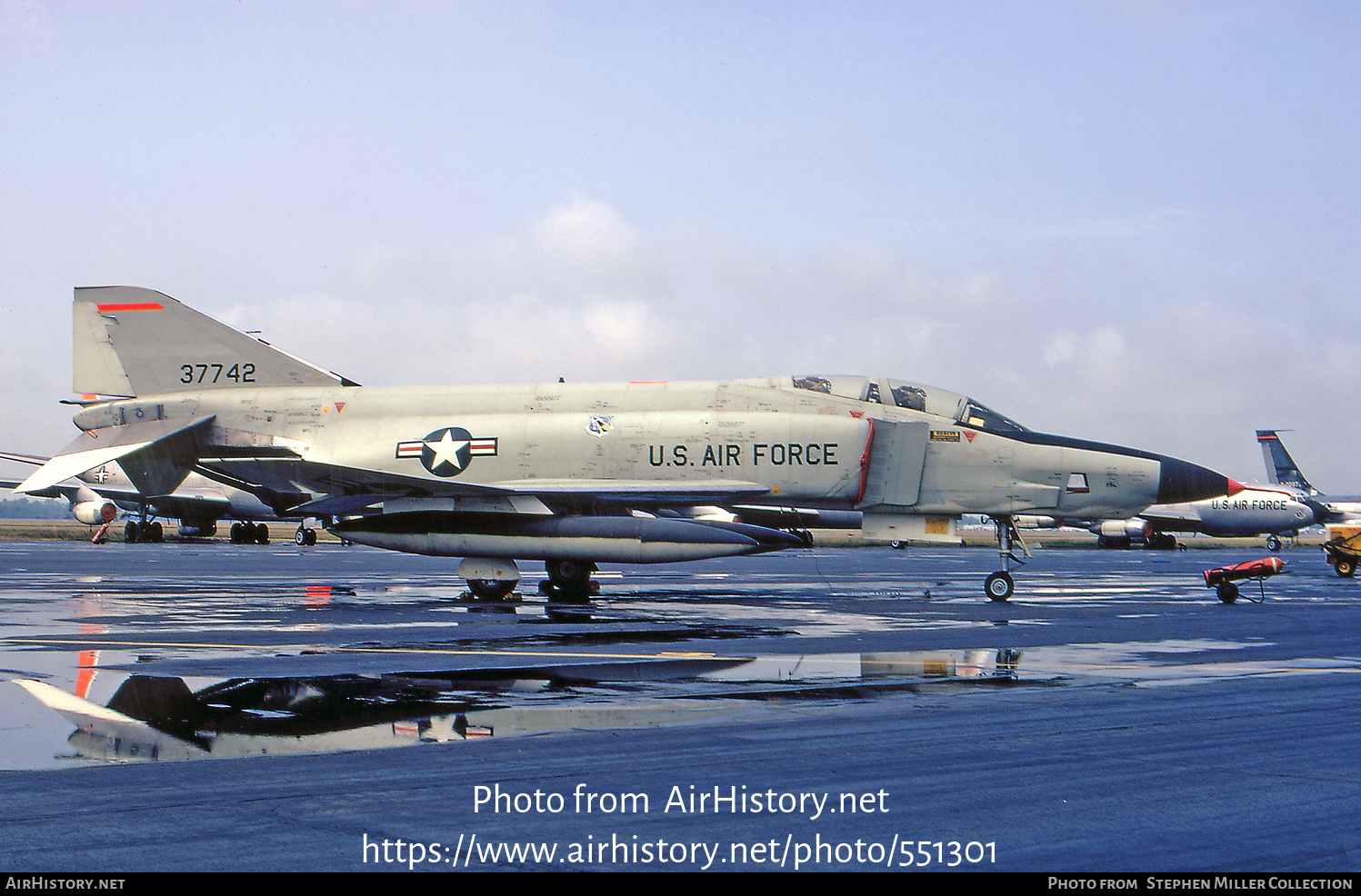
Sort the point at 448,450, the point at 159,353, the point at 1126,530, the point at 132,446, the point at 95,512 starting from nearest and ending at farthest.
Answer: the point at 448,450 → the point at 132,446 → the point at 159,353 → the point at 95,512 → the point at 1126,530

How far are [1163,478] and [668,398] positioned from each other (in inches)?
336

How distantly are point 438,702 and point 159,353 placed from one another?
1689cm

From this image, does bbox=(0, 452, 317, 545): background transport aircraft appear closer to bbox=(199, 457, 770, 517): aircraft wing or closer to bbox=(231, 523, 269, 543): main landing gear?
bbox=(231, 523, 269, 543): main landing gear

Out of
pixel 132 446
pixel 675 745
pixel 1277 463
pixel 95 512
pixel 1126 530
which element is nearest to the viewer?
pixel 675 745

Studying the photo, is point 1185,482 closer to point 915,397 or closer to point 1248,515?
point 915,397

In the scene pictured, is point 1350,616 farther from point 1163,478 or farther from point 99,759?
point 99,759

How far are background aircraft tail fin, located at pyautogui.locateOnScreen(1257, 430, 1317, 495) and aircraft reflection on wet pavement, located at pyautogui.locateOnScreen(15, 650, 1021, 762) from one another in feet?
227

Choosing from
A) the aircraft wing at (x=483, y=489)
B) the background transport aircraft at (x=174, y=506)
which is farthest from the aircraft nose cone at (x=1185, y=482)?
the background transport aircraft at (x=174, y=506)

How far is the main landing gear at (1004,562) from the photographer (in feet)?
61.6

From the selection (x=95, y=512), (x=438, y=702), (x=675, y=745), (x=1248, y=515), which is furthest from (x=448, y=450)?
(x=1248, y=515)

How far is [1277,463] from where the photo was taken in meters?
71.6

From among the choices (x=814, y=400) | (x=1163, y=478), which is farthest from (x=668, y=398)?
(x=1163, y=478)

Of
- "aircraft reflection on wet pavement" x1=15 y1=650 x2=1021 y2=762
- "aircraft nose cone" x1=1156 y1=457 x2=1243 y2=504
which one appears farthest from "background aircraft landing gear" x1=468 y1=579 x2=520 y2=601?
"aircraft nose cone" x1=1156 y1=457 x2=1243 y2=504

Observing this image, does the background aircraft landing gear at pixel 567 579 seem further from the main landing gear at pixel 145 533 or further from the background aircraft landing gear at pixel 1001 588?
the main landing gear at pixel 145 533
